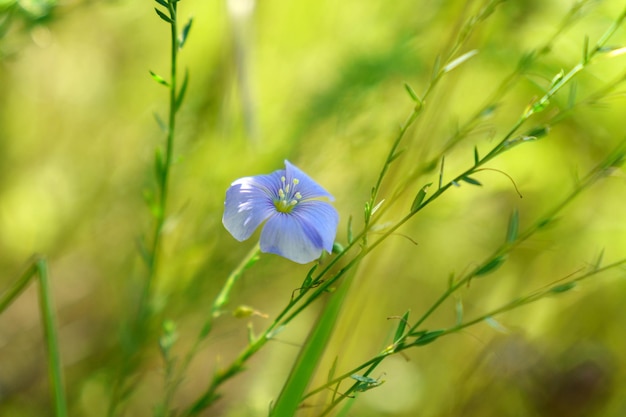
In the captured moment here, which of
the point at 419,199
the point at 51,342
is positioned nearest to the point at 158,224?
the point at 51,342

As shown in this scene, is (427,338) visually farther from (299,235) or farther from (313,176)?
(313,176)

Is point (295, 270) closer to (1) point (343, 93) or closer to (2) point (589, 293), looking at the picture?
(1) point (343, 93)

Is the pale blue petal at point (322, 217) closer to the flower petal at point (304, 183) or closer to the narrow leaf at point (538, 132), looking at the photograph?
the flower petal at point (304, 183)

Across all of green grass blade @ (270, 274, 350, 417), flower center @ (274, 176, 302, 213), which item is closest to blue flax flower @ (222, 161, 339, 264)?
flower center @ (274, 176, 302, 213)

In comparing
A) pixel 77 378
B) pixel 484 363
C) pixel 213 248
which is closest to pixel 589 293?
pixel 484 363

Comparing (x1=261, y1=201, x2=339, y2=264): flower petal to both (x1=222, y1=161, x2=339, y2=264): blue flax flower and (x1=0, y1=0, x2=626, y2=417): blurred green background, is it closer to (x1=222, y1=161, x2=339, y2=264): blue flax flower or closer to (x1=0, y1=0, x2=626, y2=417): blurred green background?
(x1=222, y1=161, x2=339, y2=264): blue flax flower

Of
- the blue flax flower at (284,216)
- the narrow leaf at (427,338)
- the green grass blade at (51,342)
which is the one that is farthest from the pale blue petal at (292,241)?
the green grass blade at (51,342)
